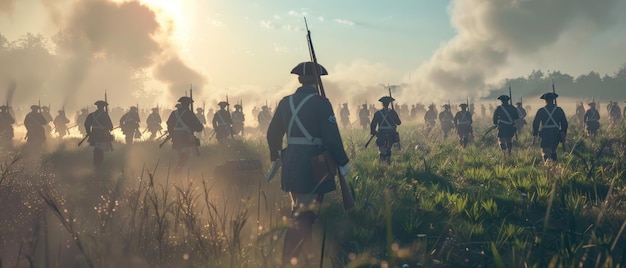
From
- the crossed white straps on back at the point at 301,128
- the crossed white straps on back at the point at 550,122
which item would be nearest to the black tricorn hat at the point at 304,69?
the crossed white straps on back at the point at 301,128

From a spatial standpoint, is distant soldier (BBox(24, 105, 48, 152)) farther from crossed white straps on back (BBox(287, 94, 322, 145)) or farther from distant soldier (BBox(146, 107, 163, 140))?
crossed white straps on back (BBox(287, 94, 322, 145))

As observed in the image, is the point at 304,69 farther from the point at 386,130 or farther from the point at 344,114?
the point at 344,114

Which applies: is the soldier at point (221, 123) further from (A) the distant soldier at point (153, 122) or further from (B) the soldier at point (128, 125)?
(A) the distant soldier at point (153, 122)

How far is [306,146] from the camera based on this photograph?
14.4 ft

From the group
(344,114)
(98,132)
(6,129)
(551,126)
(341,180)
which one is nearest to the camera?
(341,180)

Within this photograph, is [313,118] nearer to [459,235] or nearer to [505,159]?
[459,235]

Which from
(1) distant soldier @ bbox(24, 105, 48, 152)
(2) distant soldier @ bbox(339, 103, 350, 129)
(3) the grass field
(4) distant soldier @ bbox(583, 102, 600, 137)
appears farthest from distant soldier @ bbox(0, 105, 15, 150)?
(2) distant soldier @ bbox(339, 103, 350, 129)

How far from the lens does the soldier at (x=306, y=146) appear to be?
4.26 m

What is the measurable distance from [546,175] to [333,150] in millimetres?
4341

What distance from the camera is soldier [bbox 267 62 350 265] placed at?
14.0 feet

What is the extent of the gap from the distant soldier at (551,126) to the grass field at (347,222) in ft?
8.44

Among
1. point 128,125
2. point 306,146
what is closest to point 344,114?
point 128,125

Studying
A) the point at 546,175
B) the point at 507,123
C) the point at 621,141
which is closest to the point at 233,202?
the point at 546,175

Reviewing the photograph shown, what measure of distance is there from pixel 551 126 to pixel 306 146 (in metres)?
8.06
